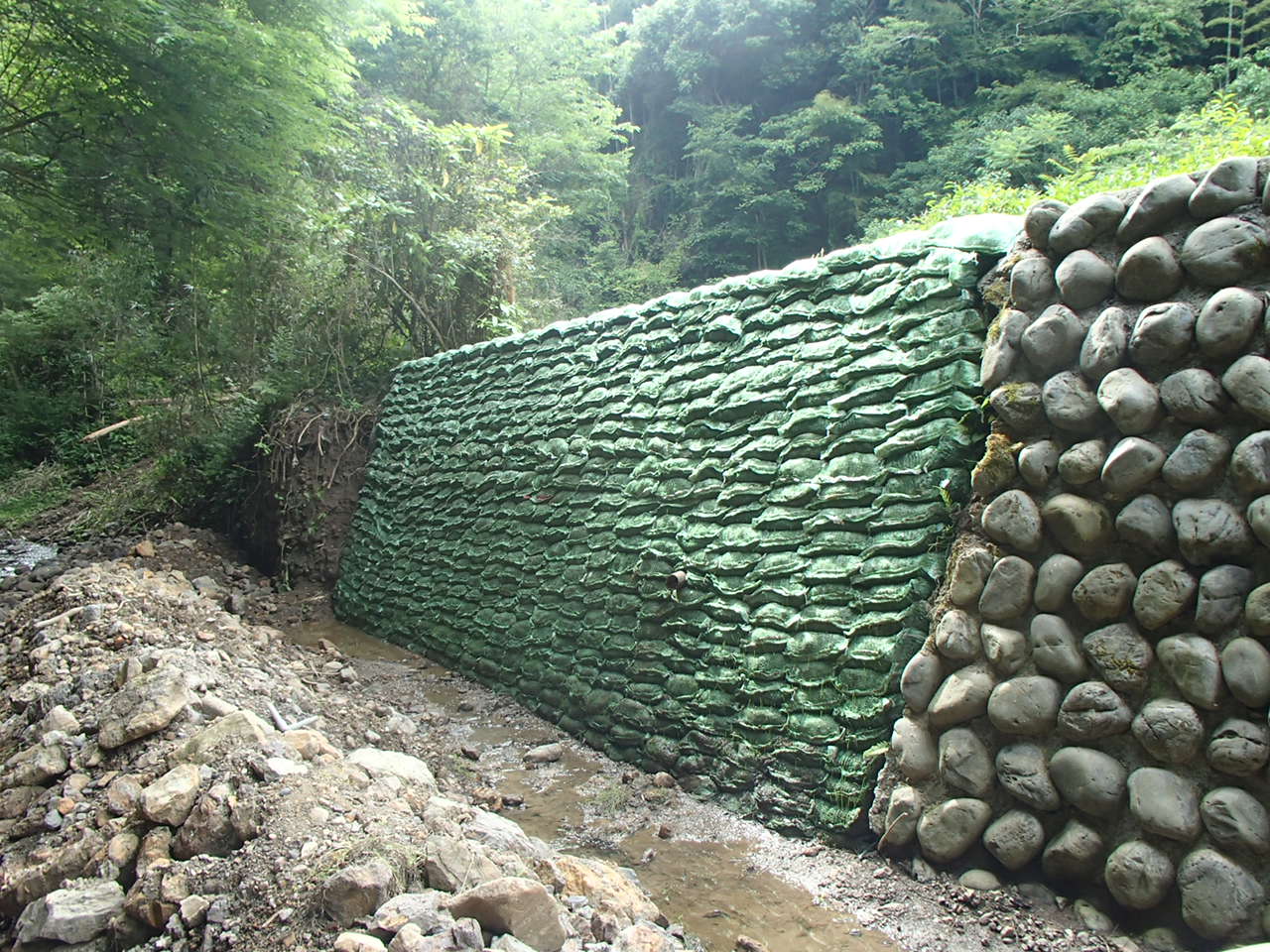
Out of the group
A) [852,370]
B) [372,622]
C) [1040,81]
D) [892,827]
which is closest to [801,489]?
[852,370]

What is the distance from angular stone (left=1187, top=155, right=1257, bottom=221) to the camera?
1.98 metres

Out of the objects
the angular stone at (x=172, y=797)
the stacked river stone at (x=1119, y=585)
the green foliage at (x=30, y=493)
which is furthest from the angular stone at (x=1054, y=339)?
the green foliage at (x=30, y=493)

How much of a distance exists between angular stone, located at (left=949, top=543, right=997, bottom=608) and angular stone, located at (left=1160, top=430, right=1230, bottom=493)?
53 centimetres

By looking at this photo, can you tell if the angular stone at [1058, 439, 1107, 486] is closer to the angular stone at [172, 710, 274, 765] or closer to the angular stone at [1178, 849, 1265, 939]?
the angular stone at [1178, 849, 1265, 939]

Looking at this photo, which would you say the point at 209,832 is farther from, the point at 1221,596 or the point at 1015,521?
the point at 1221,596

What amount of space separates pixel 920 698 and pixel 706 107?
1768 cm

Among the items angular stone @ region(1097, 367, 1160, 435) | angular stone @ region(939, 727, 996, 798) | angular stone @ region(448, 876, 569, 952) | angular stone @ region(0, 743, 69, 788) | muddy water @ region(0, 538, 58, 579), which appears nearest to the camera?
angular stone @ region(448, 876, 569, 952)

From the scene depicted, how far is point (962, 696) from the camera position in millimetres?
2318

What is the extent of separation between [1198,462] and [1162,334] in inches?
13.7

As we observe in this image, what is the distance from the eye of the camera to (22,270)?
700cm

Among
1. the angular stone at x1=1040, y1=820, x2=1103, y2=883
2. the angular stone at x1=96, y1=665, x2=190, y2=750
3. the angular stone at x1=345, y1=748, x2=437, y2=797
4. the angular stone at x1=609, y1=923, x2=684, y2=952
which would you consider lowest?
the angular stone at x1=345, y1=748, x2=437, y2=797

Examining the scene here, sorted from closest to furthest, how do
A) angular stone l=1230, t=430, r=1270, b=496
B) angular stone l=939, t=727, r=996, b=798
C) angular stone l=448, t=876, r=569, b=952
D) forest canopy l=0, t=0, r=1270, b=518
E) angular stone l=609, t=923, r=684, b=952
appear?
angular stone l=448, t=876, r=569, b=952 < angular stone l=609, t=923, r=684, b=952 < angular stone l=1230, t=430, r=1270, b=496 < angular stone l=939, t=727, r=996, b=798 < forest canopy l=0, t=0, r=1270, b=518

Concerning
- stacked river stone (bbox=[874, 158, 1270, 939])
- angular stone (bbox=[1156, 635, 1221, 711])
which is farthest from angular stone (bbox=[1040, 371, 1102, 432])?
angular stone (bbox=[1156, 635, 1221, 711])

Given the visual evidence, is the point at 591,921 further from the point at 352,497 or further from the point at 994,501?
the point at 352,497
